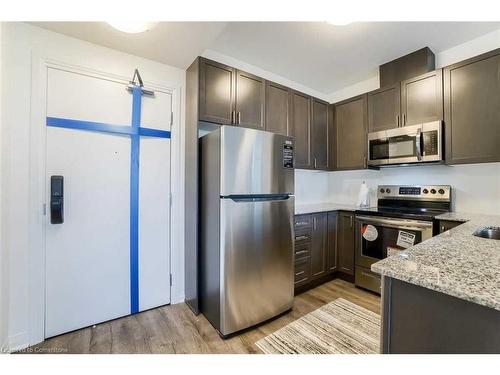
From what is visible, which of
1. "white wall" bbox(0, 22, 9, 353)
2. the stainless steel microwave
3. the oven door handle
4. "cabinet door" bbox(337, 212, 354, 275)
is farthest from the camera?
"cabinet door" bbox(337, 212, 354, 275)

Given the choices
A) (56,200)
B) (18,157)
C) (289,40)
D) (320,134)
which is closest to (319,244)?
(320,134)

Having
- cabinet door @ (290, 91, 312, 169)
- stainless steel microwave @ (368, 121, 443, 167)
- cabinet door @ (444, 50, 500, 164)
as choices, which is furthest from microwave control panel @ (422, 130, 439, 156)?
cabinet door @ (290, 91, 312, 169)

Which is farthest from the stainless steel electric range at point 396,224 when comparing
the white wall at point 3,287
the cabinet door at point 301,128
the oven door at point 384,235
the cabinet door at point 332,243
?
the white wall at point 3,287

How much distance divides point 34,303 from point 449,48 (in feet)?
14.3

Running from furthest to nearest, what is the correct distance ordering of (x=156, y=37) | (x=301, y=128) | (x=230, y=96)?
(x=301, y=128), (x=230, y=96), (x=156, y=37)

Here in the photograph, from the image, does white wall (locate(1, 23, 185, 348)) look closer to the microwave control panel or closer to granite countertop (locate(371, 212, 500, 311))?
granite countertop (locate(371, 212, 500, 311))

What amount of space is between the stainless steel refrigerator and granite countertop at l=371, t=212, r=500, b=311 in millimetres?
1063

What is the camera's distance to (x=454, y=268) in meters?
0.70

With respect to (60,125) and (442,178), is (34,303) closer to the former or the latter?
(60,125)

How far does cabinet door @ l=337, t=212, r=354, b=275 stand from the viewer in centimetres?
255

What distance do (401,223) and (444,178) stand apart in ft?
2.53

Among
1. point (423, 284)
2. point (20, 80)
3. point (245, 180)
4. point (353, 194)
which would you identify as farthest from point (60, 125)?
point (353, 194)

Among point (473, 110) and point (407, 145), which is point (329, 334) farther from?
point (473, 110)

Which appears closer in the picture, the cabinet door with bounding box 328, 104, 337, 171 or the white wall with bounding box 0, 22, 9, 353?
the white wall with bounding box 0, 22, 9, 353
